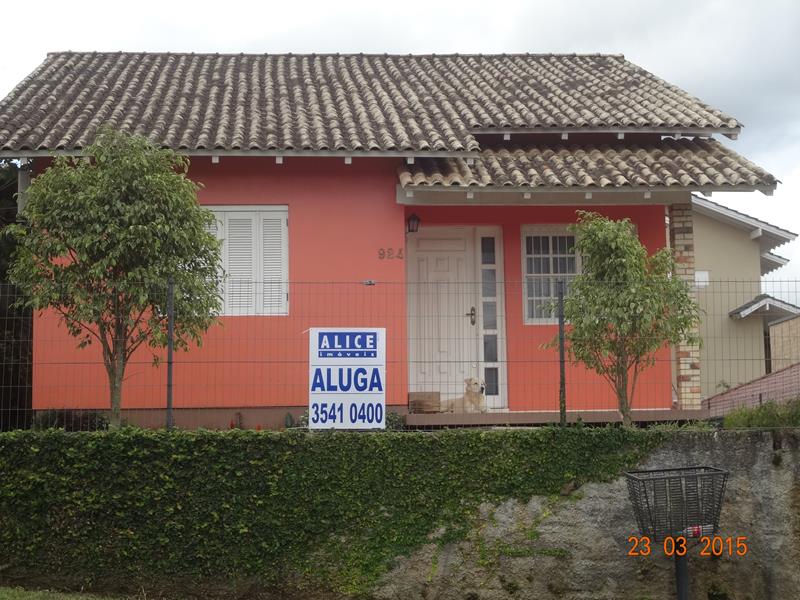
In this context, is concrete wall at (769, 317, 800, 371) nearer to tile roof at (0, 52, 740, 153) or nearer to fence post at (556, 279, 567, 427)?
fence post at (556, 279, 567, 427)

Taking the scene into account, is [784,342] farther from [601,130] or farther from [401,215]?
[401,215]

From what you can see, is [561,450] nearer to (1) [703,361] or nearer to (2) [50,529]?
(1) [703,361]

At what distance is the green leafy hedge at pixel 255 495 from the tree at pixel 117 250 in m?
0.94

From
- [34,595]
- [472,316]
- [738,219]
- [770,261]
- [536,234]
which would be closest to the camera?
[34,595]

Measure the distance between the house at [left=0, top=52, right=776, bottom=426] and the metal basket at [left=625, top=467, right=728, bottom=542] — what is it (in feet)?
10.8

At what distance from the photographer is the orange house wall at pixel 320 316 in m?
11.4

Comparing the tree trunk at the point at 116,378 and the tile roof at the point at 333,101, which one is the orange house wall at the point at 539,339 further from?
the tree trunk at the point at 116,378

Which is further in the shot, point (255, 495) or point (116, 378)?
point (116, 378)

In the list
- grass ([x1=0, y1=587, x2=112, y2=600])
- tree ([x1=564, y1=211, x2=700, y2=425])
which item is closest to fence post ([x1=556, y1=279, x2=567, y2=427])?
tree ([x1=564, y1=211, x2=700, y2=425])

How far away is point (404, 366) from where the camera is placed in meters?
12.1

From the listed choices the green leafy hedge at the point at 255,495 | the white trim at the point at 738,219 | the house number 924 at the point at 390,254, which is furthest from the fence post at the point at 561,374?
the white trim at the point at 738,219

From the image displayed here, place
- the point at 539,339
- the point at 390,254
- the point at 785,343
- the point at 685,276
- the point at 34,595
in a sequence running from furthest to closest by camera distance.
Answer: the point at 539,339 → the point at 685,276 → the point at 390,254 → the point at 785,343 → the point at 34,595

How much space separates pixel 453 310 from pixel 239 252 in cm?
297

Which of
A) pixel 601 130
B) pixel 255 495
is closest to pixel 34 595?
pixel 255 495
